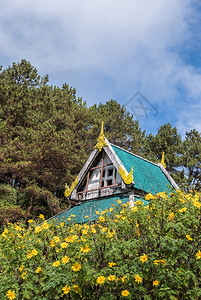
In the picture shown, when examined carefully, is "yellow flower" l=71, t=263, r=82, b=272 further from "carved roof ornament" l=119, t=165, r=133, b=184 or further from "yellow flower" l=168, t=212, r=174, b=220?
"carved roof ornament" l=119, t=165, r=133, b=184

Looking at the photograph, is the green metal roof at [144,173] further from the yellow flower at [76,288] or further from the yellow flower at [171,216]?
the yellow flower at [76,288]

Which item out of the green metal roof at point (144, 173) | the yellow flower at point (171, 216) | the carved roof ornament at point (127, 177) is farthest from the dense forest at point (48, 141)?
the yellow flower at point (171, 216)

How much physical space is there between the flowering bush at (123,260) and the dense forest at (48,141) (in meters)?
9.53

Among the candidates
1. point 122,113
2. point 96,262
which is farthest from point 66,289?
point 122,113

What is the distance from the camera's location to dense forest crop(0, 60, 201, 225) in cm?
1962

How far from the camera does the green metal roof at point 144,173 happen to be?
12.9 metres

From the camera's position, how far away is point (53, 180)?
22.0 metres

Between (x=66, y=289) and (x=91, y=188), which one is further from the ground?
(x=91, y=188)

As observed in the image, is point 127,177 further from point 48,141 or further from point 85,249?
point 48,141

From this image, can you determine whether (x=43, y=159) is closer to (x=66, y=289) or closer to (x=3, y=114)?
(x=3, y=114)

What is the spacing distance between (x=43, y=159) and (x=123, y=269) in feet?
58.6

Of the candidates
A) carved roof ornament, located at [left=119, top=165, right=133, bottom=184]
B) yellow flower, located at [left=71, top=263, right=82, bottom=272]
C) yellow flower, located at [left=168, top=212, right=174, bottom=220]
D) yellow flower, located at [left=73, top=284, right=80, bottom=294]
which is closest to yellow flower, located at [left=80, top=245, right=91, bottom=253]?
→ yellow flower, located at [left=71, top=263, right=82, bottom=272]

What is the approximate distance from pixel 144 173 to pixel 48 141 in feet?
29.4

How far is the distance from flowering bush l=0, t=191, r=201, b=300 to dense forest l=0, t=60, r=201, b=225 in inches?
375
